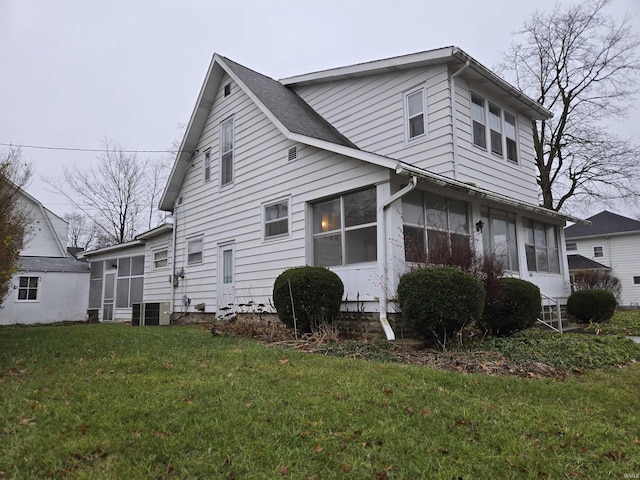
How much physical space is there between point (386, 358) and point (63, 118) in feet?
95.6

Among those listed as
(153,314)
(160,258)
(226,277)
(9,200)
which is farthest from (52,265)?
(9,200)

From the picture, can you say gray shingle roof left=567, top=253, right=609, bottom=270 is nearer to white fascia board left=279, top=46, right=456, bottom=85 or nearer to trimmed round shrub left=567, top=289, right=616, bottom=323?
trimmed round shrub left=567, top=289, right=616, bottom=323

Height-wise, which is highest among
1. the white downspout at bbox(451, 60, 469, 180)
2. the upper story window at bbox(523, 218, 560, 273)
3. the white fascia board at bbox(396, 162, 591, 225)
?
the white downspout at bbox(451, 60, 469, 180)

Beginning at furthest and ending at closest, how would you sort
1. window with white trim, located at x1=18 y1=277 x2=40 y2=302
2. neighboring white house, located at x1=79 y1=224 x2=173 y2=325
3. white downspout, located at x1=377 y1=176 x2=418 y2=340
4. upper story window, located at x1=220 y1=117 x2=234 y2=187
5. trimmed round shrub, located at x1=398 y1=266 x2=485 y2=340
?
window with white trim, located at x1=18 y1=277 x2=40 y2=302, neighboring white house, located at x1=79 y1=224 x2=173 y2=325, upper story window, located at x1=220 y1=117 x2=234 y2=187, white downspout, located at x1=377 y1=176 x2=418 y2=340, trimmed round shrub, located at x1=398 y1=266 x2=485 y2=340

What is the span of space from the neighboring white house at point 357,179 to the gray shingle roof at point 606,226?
18.9m

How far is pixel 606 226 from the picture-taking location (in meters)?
28.2

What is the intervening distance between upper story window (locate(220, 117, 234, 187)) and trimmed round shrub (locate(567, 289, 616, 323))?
10.1m

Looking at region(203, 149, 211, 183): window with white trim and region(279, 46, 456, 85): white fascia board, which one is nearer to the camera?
region(279, 46, 456, 85): white fascia board

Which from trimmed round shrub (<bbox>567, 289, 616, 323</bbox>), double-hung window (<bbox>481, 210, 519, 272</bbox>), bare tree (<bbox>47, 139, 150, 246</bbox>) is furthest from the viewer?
bare tree (<bbox>47, 139, 150, 246</bbox>)

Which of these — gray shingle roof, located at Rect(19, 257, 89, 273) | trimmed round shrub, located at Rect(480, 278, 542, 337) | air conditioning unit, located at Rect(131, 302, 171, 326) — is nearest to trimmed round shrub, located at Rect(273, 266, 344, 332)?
trimmed round shrub, located at Rect(480, 278, 542, 337)

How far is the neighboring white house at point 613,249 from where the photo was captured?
85.4ft

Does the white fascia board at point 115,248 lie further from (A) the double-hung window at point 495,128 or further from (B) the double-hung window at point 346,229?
(A) the double-hung window at point 495,128

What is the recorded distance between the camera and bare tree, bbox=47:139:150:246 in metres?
30.7

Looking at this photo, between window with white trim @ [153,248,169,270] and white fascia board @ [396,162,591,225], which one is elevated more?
white fascia board @ [396,162,591,225]
